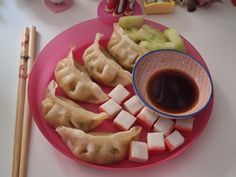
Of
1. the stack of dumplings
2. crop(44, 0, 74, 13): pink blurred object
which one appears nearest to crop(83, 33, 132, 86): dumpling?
the stack of dumplings

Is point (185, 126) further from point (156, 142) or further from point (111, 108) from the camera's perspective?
point (111, 108)

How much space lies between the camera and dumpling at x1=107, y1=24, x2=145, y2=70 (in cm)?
103

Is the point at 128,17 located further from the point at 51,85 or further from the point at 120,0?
the point at 51,85

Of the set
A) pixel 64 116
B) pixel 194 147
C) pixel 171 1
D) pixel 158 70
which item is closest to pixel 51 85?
pixel 64 116

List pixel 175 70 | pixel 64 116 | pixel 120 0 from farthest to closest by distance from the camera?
pixel 120 0, pixel 175 70, pixel 64 116

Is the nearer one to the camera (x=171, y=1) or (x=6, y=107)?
(x=6, y=107)

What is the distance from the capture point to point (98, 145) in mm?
864

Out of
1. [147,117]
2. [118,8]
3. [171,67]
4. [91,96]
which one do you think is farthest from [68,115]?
[118,8]

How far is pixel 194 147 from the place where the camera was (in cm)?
93

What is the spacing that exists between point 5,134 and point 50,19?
0.42m

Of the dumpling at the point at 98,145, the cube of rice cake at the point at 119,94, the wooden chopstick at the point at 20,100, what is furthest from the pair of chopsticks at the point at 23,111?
the cube of rice cake at the point at 119,94

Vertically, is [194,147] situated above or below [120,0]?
below

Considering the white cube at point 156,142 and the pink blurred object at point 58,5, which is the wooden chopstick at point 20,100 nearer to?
the pink blurred object at point 58,5

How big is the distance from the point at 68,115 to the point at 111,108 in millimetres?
112
